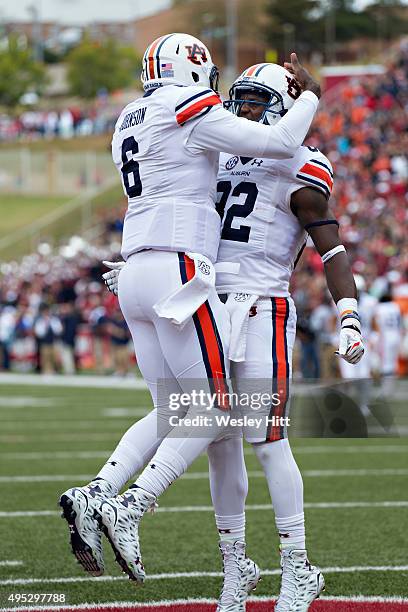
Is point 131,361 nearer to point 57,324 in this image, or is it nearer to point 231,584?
point 57,324

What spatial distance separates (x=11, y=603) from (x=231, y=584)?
0.82 metres

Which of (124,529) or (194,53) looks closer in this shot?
(124,529)

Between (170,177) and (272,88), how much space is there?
1.83 feet

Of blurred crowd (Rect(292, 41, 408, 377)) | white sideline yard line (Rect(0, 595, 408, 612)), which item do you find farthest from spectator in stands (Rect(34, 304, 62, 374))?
white sideline yard line (Rect(0, 595, 408, 612))

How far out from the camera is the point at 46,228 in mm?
38500

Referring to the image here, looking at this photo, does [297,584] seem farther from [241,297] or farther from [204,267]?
[204,267]

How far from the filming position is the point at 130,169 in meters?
4.68

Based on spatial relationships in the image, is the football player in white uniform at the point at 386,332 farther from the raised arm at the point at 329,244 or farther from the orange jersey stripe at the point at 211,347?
the orange jersey stripe at the point at 211,347

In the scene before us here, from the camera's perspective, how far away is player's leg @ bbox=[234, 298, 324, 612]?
4555 millimetres

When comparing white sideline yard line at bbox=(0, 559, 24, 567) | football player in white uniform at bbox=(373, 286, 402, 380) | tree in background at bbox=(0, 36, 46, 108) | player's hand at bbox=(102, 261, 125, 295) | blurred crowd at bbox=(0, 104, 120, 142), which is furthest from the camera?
tree in background at bbox=(0, 36, 46, 108)

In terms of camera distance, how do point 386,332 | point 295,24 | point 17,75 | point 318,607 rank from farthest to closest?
1. point 17,75
2. point 295,24
3. point 386,332
4. point 318,607

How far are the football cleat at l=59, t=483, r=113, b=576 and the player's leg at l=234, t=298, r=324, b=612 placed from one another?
27.3 inches

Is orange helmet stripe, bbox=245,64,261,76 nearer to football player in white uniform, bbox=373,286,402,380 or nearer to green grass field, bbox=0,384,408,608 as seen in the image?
green grass field, bbox=0,384,408,608

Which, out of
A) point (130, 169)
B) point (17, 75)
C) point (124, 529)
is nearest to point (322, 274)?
point (130, 169)
